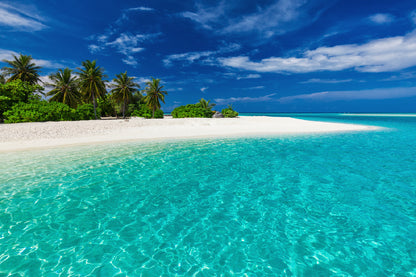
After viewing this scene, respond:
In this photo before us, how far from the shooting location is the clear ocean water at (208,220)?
4.50 meters

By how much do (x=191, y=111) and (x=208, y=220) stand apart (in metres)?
49.8

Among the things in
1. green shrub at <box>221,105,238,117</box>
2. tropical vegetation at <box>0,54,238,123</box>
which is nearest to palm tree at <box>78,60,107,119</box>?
tropical vegetation at <box>0,54,238,123</box>

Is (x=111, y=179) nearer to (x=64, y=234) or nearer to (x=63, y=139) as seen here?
(x=64, y=234)

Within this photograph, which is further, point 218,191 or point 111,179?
point 111,179

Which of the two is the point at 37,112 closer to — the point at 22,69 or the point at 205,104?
the point at 22,69

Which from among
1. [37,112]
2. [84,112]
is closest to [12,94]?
[37,112]

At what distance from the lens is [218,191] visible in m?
8.55

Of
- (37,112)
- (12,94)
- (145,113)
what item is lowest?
(37,112)

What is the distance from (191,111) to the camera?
5478 centimetres

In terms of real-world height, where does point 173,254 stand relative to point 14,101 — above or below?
below

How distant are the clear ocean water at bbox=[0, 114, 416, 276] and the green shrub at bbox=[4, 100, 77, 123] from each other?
22.2 meters

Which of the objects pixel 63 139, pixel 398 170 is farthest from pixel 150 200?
pixel 63 139

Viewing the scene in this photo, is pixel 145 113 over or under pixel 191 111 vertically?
under

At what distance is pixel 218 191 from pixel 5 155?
701 inches
